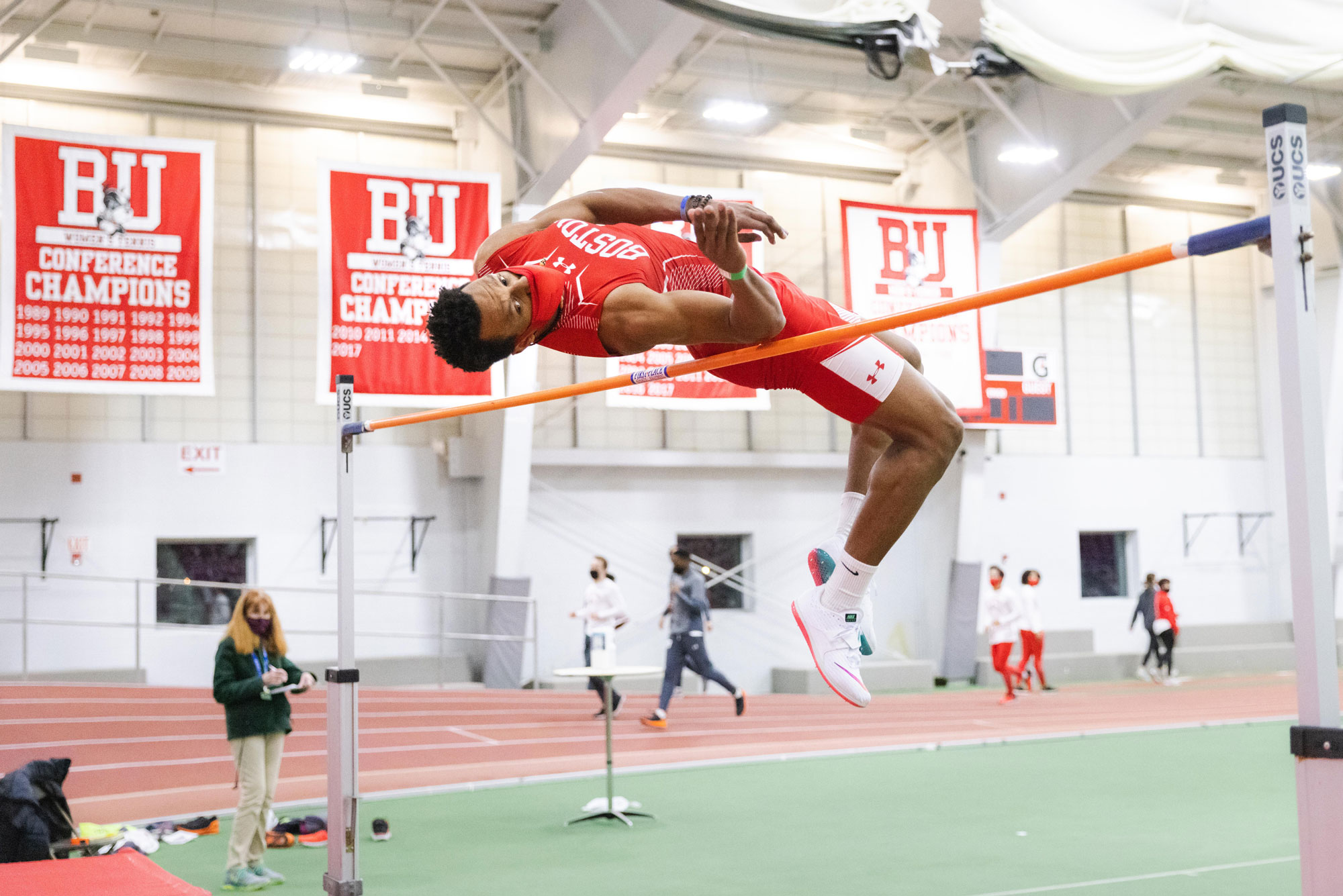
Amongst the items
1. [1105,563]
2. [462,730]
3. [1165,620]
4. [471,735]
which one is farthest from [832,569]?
[1105,563]

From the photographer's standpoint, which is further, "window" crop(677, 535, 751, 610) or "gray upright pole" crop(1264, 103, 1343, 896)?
"window" crop(677, 535, 751, 610)

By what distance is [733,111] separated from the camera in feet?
45.9

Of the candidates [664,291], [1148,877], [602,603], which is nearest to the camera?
[664,291]

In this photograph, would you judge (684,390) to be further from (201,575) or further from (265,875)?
(265,875)

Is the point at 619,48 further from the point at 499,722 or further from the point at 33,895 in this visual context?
the point at 33,895

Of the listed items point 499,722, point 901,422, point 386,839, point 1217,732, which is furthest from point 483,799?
point 1217,732

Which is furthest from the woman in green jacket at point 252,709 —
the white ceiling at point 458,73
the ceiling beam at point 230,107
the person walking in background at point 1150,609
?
A: the person walking in background at point 1150,609

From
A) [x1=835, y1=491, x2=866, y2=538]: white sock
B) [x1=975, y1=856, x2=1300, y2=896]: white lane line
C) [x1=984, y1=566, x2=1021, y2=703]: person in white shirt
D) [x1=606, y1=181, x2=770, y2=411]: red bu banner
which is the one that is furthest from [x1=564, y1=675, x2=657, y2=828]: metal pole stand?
[x1=984, y1=566, x2=1021, y2=703]: person in white shirt

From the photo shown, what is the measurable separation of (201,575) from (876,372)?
36.5ft

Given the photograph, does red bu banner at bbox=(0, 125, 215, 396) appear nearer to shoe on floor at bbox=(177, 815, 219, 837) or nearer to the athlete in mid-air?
shoe on floor at bbox=(177, 815, 219, 837)

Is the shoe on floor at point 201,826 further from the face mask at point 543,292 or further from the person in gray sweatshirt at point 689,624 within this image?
the face mask at point 543,292

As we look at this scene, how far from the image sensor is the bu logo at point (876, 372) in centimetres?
317

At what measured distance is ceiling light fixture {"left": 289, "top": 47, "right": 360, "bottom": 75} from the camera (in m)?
12.1

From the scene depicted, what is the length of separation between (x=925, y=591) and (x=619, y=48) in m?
8.15
